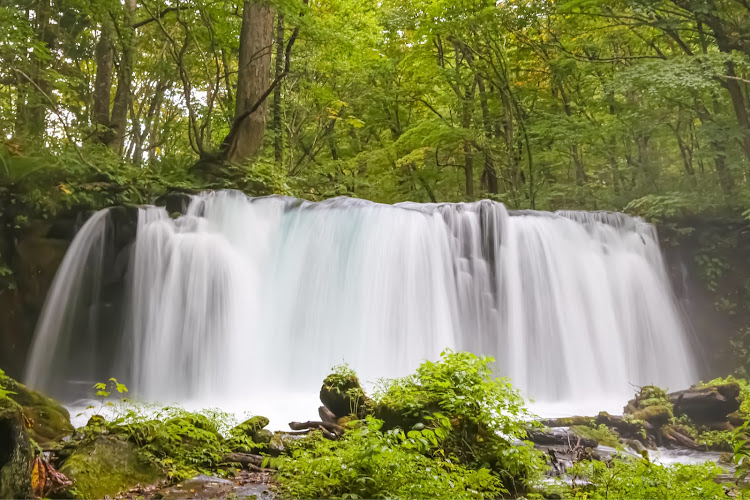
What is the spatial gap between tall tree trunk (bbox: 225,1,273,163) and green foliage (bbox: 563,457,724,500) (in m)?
8.82

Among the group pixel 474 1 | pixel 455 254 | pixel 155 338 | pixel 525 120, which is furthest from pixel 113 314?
pixel 525 120

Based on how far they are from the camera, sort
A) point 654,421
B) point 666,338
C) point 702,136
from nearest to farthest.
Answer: point 654,421 → point 666,338 → point 702,136

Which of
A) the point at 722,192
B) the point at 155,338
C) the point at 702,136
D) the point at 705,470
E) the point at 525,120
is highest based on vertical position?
the point at 525,120

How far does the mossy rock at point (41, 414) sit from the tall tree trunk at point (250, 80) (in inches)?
253

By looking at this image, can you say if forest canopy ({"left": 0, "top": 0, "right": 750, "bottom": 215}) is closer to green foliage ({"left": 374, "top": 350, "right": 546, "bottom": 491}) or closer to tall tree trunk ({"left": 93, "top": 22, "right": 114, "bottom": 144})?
tall tree trunk ({"left": 93, "top": 22, "right": 114, "bottom": 144})

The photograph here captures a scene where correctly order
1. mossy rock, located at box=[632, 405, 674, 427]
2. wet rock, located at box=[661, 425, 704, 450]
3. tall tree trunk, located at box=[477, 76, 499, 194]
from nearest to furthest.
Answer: wet rock, located at box=[661, 425, 704, 450]
mossy rock, located at box=[632, 405, 674, 427]
tall tree trunk, located at box=[477, 76, 499, 194]

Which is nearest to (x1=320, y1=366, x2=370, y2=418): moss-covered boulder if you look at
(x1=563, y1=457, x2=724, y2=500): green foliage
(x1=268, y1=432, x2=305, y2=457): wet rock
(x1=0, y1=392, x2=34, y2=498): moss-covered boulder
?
(x1=268, y1=432, x2=305, y2=457): wet rock

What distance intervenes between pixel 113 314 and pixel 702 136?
12.5 meters

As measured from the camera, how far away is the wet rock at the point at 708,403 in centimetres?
698

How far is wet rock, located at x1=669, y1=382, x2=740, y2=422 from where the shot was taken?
22.9ft

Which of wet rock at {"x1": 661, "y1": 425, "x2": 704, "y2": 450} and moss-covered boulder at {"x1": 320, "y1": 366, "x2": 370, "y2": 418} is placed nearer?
moss-covered boulder at {"x1": 320, "y1": 366, "x2": 370, "y2": 418}

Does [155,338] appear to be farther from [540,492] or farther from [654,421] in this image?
[654,421]

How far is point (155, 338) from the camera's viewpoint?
788 cm

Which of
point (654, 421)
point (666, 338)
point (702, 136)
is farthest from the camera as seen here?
point (702, 136)
